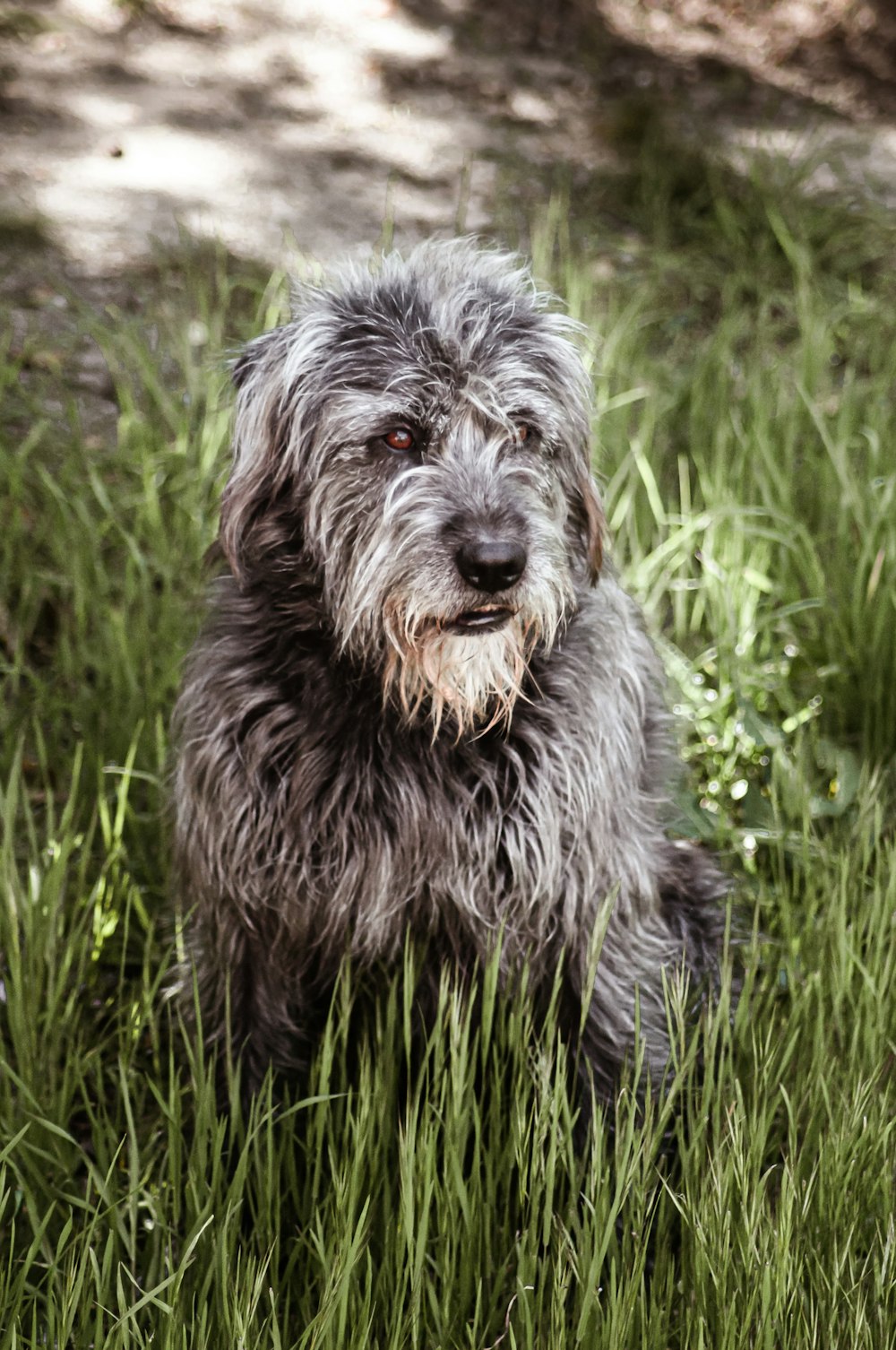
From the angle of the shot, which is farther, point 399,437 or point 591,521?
point 591,521

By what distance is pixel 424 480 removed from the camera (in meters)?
2.37

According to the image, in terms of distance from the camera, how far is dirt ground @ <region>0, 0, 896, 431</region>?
5.20m

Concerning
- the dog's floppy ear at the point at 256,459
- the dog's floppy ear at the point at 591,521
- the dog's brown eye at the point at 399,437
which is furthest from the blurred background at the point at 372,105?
the dog's brown eye at the point at 399,437

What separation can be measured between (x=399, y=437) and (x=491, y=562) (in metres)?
0.33

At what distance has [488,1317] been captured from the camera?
2152 mm

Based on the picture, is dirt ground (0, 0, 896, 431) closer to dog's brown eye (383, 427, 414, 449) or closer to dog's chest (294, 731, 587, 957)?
dog's brown eye (383, 427, 414, 449)

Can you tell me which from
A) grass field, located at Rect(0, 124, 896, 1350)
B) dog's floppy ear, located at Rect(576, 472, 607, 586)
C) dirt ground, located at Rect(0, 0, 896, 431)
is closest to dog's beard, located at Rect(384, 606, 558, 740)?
dog's floppy ear, located at Rect(576, 472, 607, 586)

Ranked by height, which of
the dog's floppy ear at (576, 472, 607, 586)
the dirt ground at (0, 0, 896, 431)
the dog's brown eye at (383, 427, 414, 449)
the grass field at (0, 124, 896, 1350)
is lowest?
the grass field at (0, 124, 896, 1350)

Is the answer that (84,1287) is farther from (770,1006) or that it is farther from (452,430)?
(452,430)

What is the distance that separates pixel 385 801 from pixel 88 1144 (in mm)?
996

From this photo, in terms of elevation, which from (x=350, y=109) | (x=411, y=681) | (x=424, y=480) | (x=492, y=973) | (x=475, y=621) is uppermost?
(x=350, y=109)

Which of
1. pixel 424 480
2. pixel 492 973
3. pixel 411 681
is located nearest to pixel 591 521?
pixel 424 480

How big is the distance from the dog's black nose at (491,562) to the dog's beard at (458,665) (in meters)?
0.09

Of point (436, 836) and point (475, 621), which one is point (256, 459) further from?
point (436, 836)
